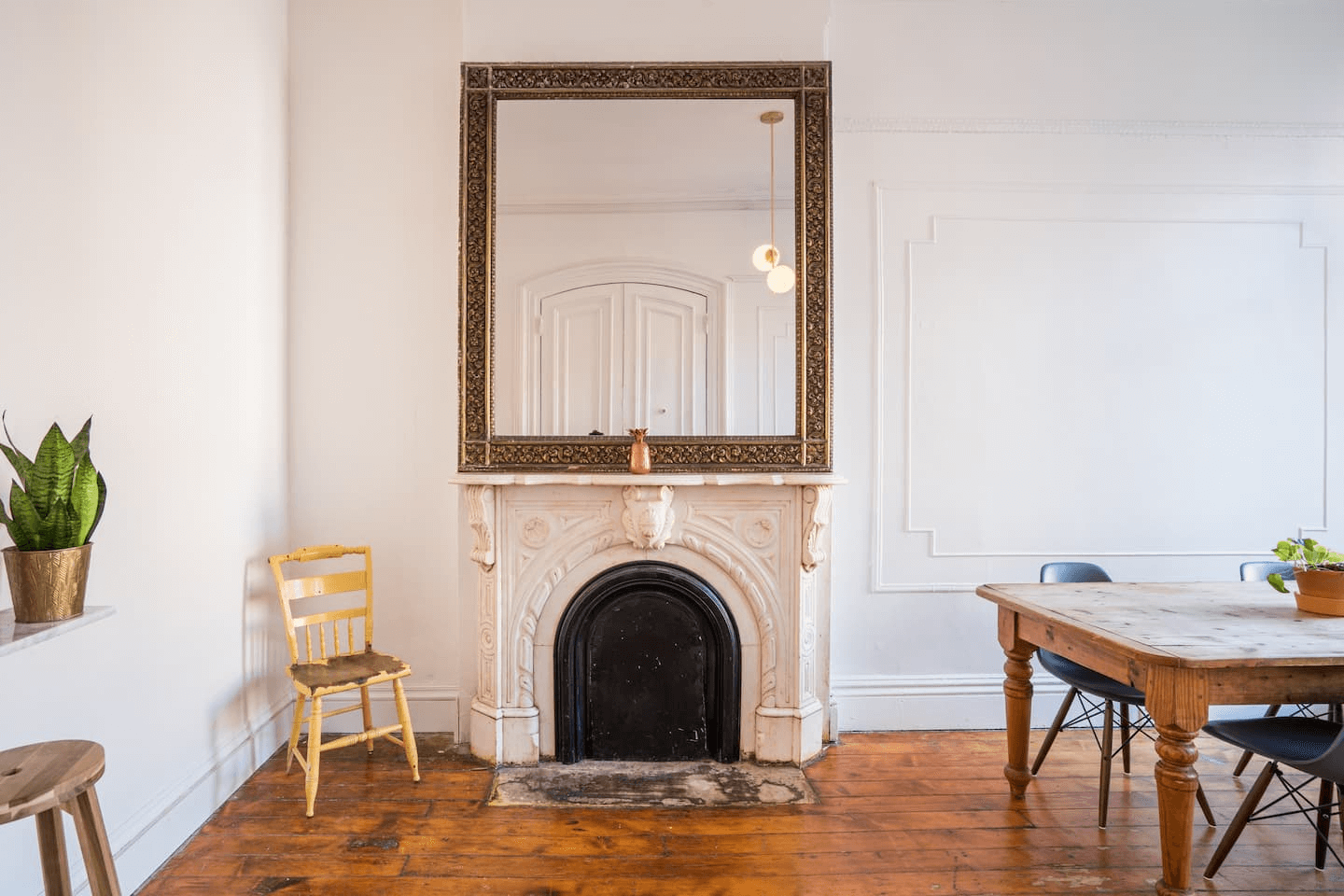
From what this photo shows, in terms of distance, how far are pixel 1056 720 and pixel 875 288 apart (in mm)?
2152

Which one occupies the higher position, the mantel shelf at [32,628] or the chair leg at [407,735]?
the mantel shelf at [32,628]

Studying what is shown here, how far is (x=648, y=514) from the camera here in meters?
3.29

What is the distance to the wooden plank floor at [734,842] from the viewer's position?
2.45m

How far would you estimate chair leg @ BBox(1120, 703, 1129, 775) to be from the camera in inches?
116

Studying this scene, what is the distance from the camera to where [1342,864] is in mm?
2559

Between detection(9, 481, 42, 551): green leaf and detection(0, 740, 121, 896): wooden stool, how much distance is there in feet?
1.52

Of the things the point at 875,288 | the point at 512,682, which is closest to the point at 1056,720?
the point at 875,288

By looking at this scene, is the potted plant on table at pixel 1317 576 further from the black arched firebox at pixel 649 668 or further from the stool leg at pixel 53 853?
the stool leg at pixel 53 853

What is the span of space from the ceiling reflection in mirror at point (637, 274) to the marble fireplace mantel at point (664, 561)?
0.34m

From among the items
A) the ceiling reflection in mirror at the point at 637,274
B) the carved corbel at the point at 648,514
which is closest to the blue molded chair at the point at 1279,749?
the ceiling reflection in mirror at the point at 637,274

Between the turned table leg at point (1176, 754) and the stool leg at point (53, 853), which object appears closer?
the stool leg at point (53, 853)

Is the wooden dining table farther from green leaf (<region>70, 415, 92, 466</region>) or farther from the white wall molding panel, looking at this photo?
green leaf (<region>70, 415, 92, 466</region>)

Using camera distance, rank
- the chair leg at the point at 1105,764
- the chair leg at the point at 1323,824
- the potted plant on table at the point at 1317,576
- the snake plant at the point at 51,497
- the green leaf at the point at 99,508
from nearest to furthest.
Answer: the snake plant at the point at 51,497 → the green leaf at the point at 99,508 → the chair leg at the point at 1323,824 → the potted plant on table at the point at 1317,576 → the chair leg at the point at 1105,764

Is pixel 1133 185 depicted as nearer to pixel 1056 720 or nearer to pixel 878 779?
pixel 1056 720
